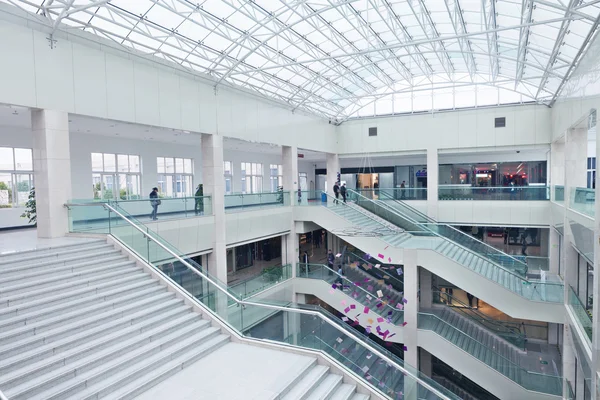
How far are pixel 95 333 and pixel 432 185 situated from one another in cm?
1902

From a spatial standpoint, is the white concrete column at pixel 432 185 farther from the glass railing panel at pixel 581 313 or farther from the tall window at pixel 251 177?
the tall window at pixel 251 177

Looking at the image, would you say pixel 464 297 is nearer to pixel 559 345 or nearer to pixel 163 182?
pixel 559 345

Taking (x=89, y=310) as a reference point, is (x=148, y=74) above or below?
above

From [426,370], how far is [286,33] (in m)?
15.3

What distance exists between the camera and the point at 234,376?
6.54 meters

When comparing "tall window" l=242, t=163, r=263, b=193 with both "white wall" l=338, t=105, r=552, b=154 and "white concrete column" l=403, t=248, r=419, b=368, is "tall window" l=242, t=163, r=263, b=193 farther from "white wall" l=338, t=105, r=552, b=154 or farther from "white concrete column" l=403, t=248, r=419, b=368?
"white concrete column" l=403, t=248, r=419, b=368

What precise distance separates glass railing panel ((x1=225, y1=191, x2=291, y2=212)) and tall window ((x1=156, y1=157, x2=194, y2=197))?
7.06m

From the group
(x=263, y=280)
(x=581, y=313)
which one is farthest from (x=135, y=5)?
(x=581, y=313)

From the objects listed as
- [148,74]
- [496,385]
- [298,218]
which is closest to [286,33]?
[148,74]

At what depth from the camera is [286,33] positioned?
14969 mm

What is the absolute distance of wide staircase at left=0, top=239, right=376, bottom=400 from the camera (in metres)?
5.73

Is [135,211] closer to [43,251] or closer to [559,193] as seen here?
[43,251]

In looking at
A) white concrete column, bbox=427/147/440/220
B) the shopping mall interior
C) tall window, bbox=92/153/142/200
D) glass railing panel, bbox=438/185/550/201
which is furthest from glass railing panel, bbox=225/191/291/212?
glass railing panel, bbox=438/185/550/201

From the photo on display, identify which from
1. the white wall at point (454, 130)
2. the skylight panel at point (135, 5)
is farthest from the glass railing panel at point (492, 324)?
the skylight panel at point (135, 5)
